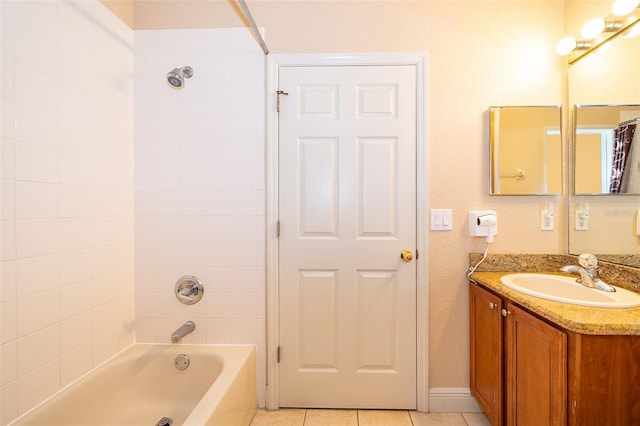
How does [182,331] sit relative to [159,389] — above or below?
above

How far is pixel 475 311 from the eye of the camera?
5.32ft

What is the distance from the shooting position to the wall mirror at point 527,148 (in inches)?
64.5

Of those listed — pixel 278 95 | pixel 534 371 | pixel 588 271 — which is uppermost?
pixel 278 95

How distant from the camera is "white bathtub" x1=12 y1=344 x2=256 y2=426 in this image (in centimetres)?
126

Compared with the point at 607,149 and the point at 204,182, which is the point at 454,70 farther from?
the point at 204,182

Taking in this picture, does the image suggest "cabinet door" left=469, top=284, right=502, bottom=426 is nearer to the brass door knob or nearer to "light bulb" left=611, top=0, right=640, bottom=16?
the brass door knob

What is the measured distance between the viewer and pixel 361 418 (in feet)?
5.29

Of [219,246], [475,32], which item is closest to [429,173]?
[475,32]

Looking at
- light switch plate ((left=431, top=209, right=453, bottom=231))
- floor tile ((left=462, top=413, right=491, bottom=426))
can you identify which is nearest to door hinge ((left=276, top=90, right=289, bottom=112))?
light switch plate ((left=431, top=209, right=453, bottom=231))

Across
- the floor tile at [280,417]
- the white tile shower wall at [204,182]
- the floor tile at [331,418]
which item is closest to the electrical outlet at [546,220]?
the floor tile at [331,418]

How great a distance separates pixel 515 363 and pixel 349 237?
992 mm

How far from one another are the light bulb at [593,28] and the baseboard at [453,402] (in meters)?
2.07

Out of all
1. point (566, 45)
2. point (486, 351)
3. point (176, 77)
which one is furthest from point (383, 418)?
point (566, 45)

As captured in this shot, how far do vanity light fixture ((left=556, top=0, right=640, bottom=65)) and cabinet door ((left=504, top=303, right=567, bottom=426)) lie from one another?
1.45 m
